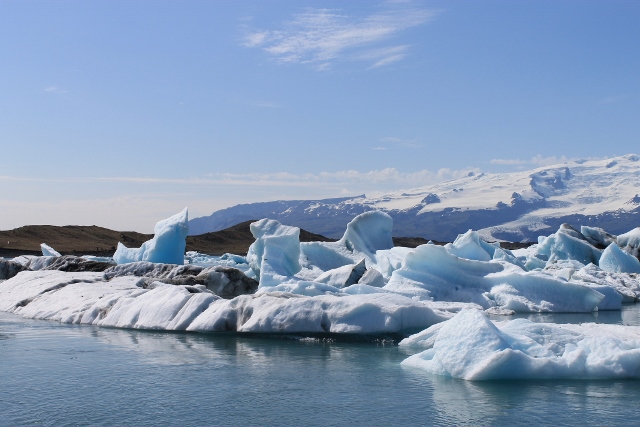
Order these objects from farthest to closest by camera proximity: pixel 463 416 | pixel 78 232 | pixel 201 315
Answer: pixel 78 232 → pixel 201 315 → pixel 463 416

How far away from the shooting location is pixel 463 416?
6.95 m

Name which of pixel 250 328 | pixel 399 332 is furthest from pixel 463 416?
pixel 250 328

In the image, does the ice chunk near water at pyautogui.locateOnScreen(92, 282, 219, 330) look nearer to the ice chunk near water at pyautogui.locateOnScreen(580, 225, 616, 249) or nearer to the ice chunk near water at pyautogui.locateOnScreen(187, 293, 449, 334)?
the ice chunk near water at pyautogui.locateOnScreen(187, 293, 449, 334)

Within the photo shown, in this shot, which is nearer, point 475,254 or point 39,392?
point 39,392

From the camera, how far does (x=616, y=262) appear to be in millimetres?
25125

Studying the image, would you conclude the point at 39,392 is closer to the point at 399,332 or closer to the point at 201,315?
the point at 201,315

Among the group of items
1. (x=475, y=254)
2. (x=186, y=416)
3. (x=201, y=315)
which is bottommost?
(x=186, y=416)

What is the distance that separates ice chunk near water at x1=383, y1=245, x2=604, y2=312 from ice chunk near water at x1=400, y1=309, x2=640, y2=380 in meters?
8.08

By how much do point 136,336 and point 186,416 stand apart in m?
5.48

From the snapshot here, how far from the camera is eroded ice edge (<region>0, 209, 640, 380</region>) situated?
870cm

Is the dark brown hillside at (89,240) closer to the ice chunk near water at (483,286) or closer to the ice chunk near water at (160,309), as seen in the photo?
the ice chunk near water at (483,286)

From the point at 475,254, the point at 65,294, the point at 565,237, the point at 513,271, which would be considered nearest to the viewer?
the point at 65,294

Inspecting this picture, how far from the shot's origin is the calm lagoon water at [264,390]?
22.9ft

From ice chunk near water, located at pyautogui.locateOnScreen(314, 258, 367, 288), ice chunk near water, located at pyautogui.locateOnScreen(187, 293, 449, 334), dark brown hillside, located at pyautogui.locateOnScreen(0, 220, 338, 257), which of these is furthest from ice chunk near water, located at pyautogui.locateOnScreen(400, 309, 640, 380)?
dark brown hillside, located at pyautogui.locateOnScreen(0, 220, 338, 257)
